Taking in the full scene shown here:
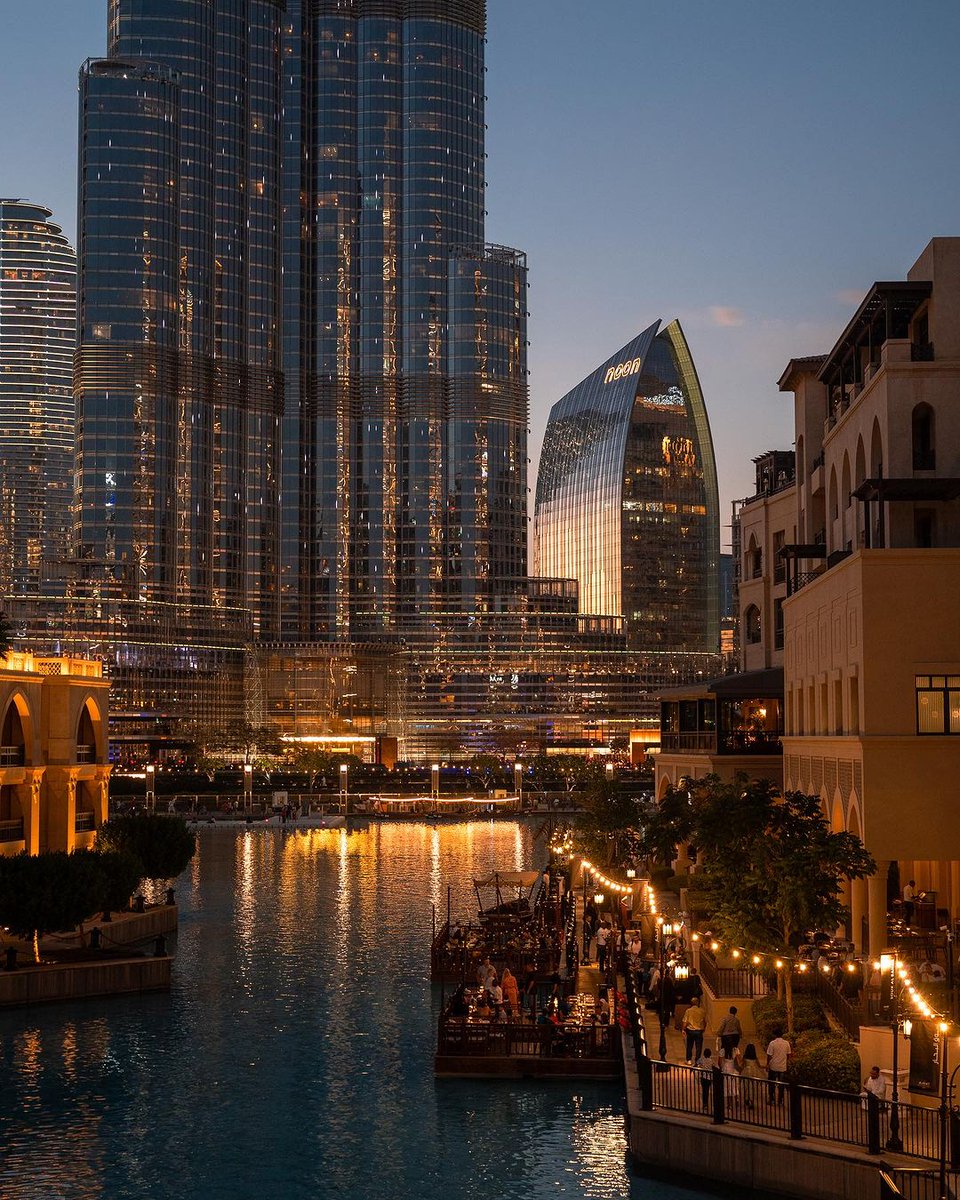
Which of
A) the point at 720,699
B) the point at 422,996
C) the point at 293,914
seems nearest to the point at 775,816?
the point at 422,996

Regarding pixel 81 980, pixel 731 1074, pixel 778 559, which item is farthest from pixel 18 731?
pixel 731 1074

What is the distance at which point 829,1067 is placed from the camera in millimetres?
33094

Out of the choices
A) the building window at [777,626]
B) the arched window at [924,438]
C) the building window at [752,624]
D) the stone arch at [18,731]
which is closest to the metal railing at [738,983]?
the arched window at [924,438]

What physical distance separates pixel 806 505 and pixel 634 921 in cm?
1984

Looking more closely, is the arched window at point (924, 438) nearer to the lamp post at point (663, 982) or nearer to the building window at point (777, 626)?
the lamp post at point (663, 982)

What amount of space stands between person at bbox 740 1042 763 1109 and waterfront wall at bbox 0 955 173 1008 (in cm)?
2491

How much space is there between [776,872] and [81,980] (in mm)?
25407

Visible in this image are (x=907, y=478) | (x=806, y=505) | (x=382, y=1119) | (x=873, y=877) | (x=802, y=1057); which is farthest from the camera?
(x=806, y=505)

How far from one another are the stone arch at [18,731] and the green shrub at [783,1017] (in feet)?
122

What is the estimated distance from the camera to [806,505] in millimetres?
70750

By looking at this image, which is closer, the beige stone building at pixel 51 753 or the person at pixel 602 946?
the person at pixel 602 946

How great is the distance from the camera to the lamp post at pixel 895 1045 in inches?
1160

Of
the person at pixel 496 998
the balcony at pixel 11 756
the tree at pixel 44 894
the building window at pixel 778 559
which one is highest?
the building window at pixel 778 559

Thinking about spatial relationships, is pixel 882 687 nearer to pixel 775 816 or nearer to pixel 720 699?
pixel 775 816
